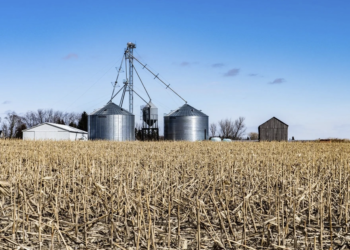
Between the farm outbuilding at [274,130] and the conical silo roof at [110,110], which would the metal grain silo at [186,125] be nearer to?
the conical silo roof at [110,110]

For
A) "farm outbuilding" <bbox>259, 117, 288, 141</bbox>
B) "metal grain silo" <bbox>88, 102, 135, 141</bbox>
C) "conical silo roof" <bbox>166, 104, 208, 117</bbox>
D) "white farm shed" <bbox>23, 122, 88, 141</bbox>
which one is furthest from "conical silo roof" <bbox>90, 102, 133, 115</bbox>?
"farm outbuilding" <bbox>259, 117, 288, 141</bbox>

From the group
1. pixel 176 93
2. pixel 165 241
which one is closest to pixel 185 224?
pixel 165 241

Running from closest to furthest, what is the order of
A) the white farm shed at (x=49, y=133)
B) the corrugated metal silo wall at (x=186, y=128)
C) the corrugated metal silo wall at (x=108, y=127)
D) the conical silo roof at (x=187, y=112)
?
the corrugated metal silo wall at (x=108, y=127)
the corrugated metal silo wall at (x=186, y=128)
the conical silo roof at (x=187, y=112)
the white farm shed at (x=49, y=133)

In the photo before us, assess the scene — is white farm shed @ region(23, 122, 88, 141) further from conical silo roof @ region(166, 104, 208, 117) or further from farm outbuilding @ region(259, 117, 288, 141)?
farm outbuilding @ region(259, 117, 288, 141)

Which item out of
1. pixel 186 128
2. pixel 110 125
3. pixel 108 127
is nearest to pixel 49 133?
pixel 108 127

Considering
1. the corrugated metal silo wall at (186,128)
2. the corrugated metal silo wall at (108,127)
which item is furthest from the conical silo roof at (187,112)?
the corrugated metal silo wall at (108,127)

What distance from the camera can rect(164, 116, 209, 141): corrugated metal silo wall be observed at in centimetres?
3850

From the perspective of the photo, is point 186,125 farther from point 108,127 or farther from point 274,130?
point 274,130

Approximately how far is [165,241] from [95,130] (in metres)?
34.3

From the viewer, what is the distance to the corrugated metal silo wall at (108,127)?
36875mm

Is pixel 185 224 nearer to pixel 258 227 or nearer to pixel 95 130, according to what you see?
pixel 258 227

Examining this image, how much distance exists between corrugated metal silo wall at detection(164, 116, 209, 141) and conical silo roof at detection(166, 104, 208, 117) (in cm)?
44

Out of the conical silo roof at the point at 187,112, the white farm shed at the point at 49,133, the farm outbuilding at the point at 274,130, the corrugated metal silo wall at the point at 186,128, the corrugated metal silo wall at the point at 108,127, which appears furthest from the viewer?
the white farm shed at the point at 49,133

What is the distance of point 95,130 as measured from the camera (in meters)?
37.2
